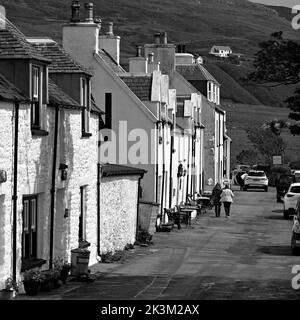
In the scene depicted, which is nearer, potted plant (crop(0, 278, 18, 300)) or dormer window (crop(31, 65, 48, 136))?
potted plant (crop(0, 278, 18, 300))

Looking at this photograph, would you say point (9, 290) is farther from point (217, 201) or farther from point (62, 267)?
point (217, 201)

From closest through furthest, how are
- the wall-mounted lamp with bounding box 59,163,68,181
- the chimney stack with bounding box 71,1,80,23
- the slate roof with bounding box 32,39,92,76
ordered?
1. the wall-mounted lamp with bounding box 59,163,68,181
2. the slate roof with bounding box 32,39,92,76
3. the chimney stack with bounding box 71,1,80,23

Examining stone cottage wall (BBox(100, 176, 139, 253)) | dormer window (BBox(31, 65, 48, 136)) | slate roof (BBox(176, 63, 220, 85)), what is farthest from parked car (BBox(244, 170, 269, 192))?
dormer window (BBox(31, 65, 48, 136))

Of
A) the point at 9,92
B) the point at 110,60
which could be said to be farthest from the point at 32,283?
the point at 110,60

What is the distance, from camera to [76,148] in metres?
28.5

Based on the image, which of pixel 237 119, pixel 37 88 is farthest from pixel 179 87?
pixel 237 119

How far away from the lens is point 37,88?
24859 mm

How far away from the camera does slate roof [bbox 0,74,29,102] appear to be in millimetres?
22300

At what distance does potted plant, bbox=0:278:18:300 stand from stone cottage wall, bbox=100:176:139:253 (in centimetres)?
892

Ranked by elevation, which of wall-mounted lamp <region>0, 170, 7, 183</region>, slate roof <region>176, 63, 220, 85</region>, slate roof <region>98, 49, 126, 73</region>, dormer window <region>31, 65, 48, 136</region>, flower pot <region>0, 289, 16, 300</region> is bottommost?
flower pot <region>0, 289, 16, 300</region>

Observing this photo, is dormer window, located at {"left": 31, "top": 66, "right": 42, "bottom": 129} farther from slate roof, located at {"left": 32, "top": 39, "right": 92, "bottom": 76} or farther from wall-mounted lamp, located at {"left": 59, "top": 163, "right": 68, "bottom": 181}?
slate roof, located at {"left": 32, "top": 39, "right": 92, "bottom": 76}

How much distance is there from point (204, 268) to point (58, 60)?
6.94 m
